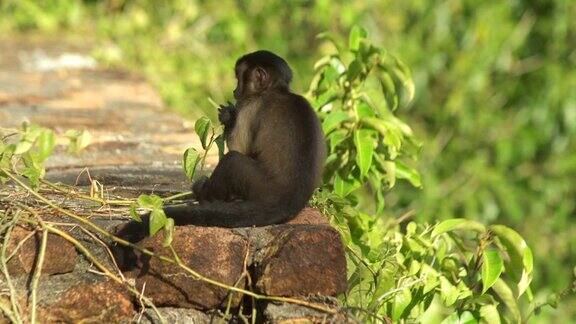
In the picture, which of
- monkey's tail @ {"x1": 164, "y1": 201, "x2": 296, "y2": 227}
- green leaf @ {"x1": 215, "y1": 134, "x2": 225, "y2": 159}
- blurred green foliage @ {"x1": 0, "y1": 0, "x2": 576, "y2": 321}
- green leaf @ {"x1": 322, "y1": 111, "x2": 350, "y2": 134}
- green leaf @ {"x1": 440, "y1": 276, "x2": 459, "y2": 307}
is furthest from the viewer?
blurred green foliage @ {"x1": 0, "y1": 0, "x2": 576, "y2": 321}

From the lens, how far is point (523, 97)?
840 cm

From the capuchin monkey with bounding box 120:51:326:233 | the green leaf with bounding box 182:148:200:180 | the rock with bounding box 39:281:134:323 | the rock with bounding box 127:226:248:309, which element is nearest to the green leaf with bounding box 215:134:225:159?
the capuchin monkey with bounding box 120:51:326:233

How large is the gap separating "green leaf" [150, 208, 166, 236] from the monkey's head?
4.41ft

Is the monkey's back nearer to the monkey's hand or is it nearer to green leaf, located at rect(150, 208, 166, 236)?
the monkey's hand

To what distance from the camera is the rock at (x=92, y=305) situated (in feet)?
9.22

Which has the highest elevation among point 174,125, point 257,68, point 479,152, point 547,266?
point 257,68

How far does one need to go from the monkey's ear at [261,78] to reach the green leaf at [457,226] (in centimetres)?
89

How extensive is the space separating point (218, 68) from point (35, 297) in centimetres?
700

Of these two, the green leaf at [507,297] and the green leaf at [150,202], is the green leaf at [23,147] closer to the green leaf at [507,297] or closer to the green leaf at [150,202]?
the green leaf at [150,202]

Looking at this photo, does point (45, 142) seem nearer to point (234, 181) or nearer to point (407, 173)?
point (234, 181)

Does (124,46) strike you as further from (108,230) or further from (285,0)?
(108,230)

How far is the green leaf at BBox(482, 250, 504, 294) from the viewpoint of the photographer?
337cm

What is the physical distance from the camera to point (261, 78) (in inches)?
162

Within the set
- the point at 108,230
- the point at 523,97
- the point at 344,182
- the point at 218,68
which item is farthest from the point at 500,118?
the point at 108,230
